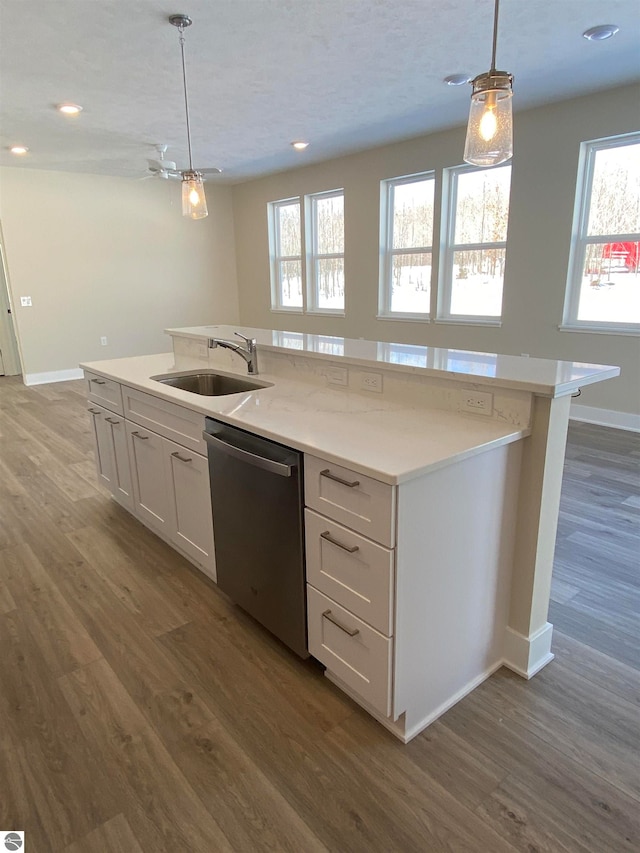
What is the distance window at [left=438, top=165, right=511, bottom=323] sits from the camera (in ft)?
16.9

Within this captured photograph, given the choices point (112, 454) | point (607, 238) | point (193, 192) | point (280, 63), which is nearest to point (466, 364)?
point (193, 192)

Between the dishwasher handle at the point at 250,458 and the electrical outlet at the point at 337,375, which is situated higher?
the electrical outlet at the point at 337,375

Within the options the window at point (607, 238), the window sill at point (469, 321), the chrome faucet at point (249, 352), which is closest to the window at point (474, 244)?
the window sill at point (469, 321)

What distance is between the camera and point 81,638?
2.05 metres

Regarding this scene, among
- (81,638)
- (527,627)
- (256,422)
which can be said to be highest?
(256,422)

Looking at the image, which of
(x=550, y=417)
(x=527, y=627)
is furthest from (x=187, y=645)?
(x=550, y=417)

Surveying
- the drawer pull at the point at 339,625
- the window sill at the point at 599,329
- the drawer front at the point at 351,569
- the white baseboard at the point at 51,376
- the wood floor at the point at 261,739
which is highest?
the window sill at the point at 599,329

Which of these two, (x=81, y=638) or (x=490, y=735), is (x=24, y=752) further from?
(x=490, y=735)

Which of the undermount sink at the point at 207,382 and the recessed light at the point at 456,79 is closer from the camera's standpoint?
the undermount sink at the point at 207,382

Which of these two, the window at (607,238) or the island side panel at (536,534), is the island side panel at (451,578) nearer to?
the island side panel at (536,534)

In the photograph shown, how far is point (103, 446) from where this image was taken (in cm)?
315

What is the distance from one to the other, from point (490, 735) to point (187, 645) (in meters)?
1.12

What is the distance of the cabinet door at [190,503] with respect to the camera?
7.22ft

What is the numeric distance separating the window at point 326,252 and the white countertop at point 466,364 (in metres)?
4.50
